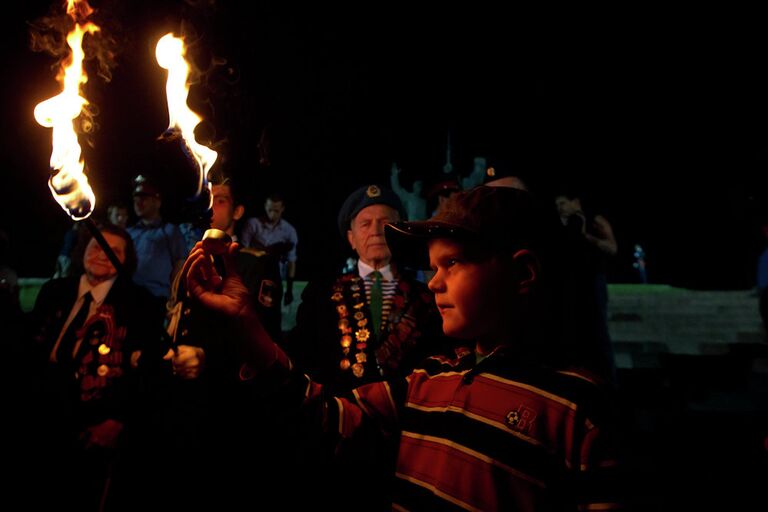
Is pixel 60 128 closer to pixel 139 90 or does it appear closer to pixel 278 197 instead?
pixel 278 197

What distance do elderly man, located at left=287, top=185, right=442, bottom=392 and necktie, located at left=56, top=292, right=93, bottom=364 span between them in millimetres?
1531

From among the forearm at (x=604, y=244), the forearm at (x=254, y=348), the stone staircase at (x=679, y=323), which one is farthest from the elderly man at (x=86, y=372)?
the stone staircase at (x=679, y=323)

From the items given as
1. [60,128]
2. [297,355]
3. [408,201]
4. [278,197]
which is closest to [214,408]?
[297,355]

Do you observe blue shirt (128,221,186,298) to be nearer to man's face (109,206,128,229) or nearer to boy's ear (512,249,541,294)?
man's face (109,206,128,229)

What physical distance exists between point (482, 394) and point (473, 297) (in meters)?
0.34

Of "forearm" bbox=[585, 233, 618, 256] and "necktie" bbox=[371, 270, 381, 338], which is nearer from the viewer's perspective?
"necktie" bbox=[371, 270, 381, 338]

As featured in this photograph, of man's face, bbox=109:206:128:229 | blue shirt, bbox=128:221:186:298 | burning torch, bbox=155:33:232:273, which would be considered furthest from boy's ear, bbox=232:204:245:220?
man's face, bbox=109:206:128:229

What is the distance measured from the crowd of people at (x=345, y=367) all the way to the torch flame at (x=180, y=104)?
0.37 m

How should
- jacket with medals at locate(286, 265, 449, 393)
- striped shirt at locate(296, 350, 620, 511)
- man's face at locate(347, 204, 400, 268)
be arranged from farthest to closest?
1. man's face at locate(347, 204, 400, 268)
2. jacket with medals at locate(286, 265, 449, 393)
3. striped shirt at locate(296, 350, 620, 511)

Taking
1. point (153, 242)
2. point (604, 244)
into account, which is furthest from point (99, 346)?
point (604, 244)

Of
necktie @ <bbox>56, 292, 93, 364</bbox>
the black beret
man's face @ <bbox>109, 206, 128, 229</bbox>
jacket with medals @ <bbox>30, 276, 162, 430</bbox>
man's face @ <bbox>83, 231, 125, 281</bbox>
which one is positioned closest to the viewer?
jacket with medals @ <bbox>30, 276, 162, 430</bbox>

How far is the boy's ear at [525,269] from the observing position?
6.50 feet

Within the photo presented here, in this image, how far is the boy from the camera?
1.72 m

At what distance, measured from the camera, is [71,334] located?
3930 millimetres
